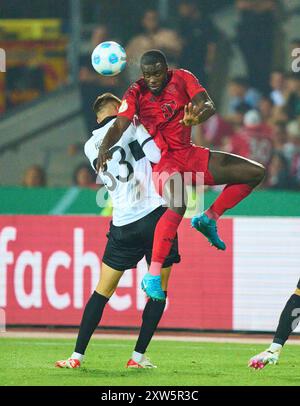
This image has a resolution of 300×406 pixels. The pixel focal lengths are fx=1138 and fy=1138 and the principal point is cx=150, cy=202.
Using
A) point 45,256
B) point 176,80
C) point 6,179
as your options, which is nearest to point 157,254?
point 176,80

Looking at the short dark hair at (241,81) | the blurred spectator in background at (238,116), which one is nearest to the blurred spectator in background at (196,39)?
the short dark hair at (241,81)

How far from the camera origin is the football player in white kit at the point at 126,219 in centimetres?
852

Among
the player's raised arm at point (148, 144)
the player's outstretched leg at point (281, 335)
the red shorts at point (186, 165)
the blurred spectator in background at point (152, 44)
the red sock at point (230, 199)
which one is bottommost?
the player's outstretched leg at point (281, 335)

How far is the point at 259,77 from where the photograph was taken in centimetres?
1627

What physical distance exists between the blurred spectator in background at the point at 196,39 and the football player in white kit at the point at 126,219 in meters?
7.44

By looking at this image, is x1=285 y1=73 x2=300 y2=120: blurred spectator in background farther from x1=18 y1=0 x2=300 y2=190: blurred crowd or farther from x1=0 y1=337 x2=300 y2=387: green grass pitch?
x1=0 y1=337 x2=300 y2=387: green grass pitch

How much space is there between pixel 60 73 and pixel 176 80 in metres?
8.76

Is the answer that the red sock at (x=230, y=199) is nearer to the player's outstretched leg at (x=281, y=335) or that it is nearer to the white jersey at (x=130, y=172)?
the white jersey at (x=130, y=172)

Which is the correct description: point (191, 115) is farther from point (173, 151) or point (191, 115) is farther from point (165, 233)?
point (165, 233)

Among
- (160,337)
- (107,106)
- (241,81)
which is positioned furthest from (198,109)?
(241,81)

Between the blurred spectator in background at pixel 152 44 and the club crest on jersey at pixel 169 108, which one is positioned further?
the blurred spectator in background at pixel 152 44

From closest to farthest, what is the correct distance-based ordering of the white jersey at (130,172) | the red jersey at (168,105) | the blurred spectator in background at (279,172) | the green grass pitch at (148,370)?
the green grass pitch at (148,370) < the red jersey at (168,105) < the white jersey at (130,172) < the blurred spectator in background at (279,172)

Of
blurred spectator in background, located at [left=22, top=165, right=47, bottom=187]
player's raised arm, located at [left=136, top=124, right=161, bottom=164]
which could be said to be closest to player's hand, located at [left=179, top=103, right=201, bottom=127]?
player's raised arm, located at [left=136, top=124, right=161, bottom=164]

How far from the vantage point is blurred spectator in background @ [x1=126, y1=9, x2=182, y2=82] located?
16.1 meters
